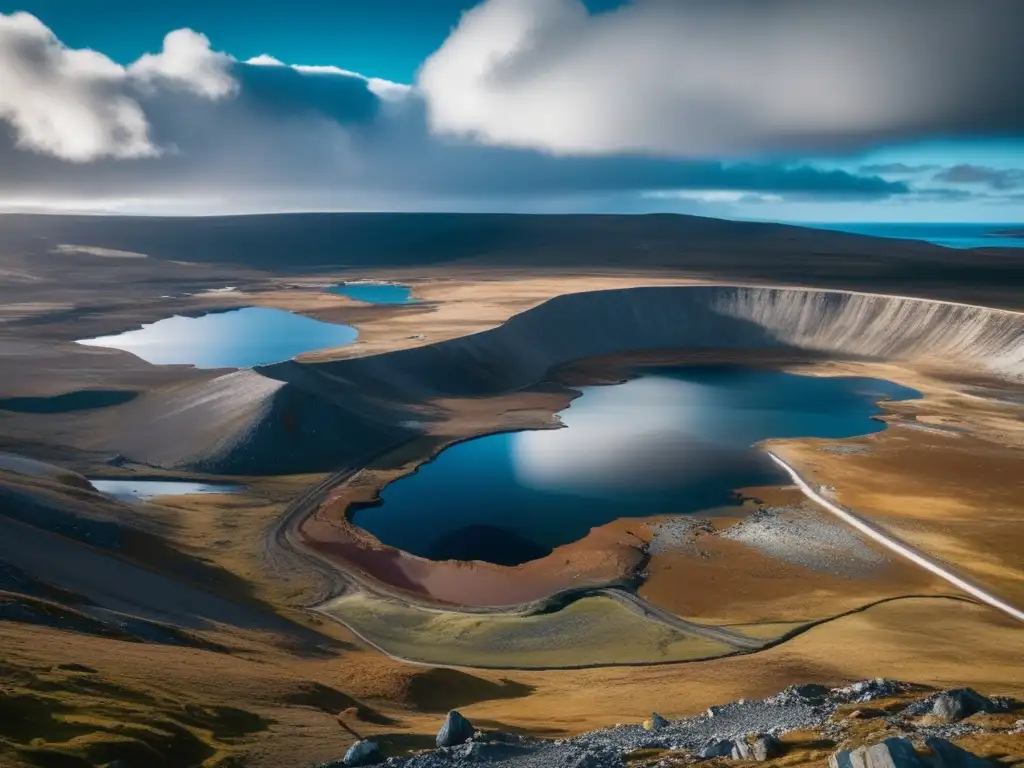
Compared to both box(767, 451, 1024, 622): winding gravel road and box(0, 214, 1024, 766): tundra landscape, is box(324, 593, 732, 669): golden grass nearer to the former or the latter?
box(0, 214, 1024, 766): tundra landscape

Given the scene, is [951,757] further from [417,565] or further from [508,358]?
[508,358]

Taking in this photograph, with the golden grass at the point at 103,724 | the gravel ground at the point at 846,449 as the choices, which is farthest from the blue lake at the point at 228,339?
the golden grass at the point at 103,724

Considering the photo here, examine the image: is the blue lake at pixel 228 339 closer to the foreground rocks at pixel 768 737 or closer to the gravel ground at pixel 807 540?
the gravel ground at pixel 807 540

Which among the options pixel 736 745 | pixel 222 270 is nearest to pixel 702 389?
pixel 736 745

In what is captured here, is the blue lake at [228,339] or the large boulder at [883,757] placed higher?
the large boulder at [883,757]

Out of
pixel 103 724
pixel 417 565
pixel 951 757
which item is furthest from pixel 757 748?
pixel 417 565
